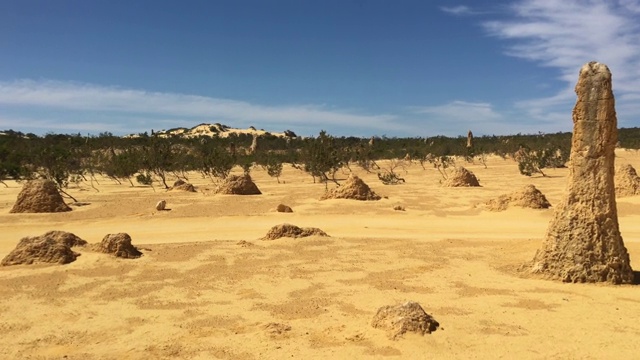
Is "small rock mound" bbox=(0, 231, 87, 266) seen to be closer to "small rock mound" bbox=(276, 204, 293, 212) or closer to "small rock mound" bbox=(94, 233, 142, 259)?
"small rock mound" bbox=(94, 233, 142, 259)

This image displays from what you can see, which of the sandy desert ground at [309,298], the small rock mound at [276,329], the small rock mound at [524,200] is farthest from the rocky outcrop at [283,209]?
the small rock mound at [276,329]

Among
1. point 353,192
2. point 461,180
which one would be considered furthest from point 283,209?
point 461,180

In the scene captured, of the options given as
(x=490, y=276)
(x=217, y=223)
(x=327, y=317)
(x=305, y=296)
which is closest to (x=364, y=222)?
(x=217, y=223)

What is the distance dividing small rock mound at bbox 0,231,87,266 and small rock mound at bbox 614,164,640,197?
1987 centimetres

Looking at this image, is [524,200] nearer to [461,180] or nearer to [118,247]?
[461,180]

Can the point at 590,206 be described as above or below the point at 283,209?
above

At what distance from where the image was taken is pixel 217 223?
17984mm

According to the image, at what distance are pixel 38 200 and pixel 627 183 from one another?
23429mm

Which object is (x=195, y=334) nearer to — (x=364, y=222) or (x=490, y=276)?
(x=490, y=276)

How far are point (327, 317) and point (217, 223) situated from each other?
11052mm

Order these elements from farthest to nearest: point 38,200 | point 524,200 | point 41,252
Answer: point 38,200
point 524,200
point 41,252

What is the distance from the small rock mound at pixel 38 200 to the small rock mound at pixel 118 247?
382 inches

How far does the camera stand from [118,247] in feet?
37.4

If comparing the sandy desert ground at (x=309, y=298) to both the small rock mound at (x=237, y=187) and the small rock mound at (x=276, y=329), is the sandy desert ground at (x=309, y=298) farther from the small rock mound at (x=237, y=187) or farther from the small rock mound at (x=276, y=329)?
the small rock mound at (x=237, y=187)
